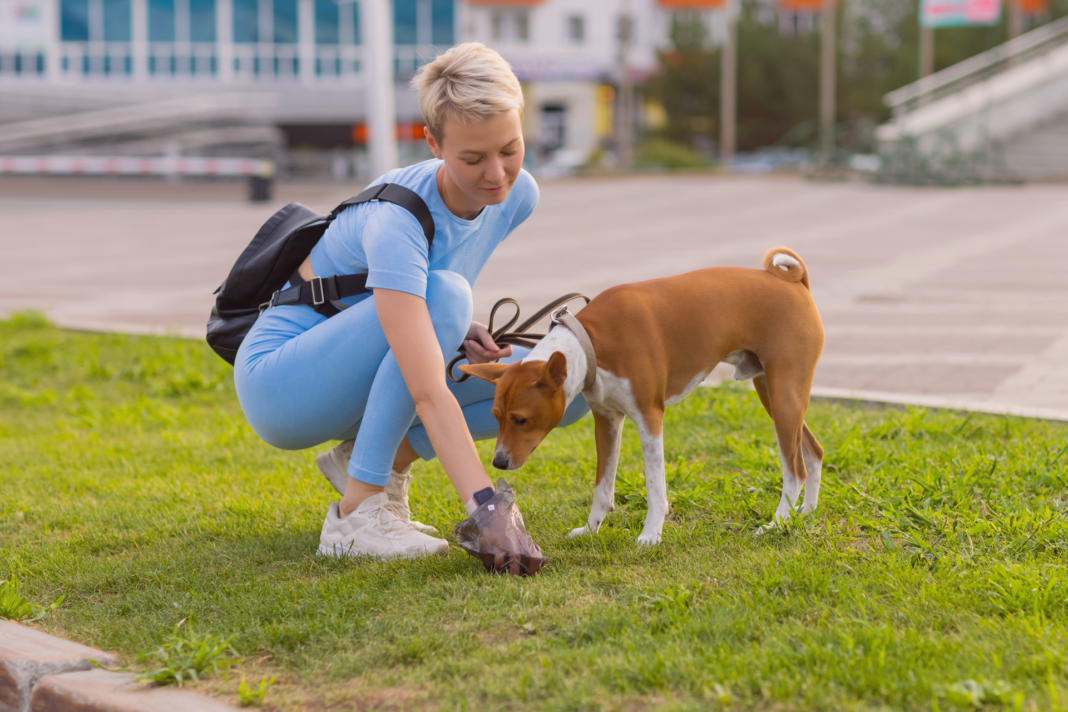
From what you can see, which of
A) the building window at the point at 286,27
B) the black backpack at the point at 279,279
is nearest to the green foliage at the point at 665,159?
the building window at the point at 286,27

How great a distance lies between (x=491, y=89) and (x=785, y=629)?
5.80 feet

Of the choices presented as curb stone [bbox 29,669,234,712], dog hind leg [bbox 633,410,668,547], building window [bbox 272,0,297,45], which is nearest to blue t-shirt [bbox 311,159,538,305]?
dog hind leg [bbox 633,410,668,547]

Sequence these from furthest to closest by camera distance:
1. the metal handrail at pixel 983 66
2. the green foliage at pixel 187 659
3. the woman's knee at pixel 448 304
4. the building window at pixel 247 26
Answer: the building window at pixel 247 26 < the metal handrail at pixel 983 66 < the woman's knee at pixel 448 304 < the green foliage at pixel 187 659

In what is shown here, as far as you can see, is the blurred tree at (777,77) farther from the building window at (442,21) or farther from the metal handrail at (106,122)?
the metal handrail at (106,122)

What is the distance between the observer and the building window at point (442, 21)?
48562 mm

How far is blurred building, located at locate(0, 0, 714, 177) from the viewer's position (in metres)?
40.0

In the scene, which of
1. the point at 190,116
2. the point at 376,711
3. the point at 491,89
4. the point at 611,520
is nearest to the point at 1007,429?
the point at 611,520

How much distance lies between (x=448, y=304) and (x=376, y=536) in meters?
0.84

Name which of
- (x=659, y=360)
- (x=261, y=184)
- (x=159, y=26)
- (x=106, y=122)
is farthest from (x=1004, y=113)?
(x=159, y=26)

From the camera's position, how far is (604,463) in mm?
3787

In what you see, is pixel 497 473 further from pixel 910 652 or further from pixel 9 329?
pixel 9 329

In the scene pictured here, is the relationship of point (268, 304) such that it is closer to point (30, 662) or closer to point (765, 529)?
point (30, 662)

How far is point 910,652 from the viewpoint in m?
2.72

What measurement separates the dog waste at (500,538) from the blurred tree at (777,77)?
53.2 meters
